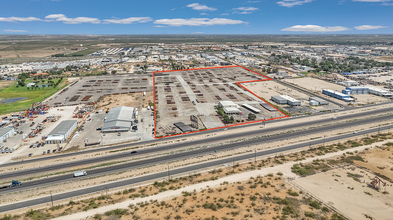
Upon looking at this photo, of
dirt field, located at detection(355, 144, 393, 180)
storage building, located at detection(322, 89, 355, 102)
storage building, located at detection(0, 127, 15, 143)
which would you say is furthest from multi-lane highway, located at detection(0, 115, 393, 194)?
storage building, located at detection(322, 89, 355, 102)

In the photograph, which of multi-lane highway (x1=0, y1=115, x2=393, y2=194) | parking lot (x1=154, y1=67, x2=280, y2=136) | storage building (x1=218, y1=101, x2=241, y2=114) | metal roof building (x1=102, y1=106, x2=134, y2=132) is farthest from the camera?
storage building (x1=218, y1=101, x2=241, y2=114)

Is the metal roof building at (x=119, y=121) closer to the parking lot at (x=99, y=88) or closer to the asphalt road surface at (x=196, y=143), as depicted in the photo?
the asphalt road surface at (x=196, y=143)

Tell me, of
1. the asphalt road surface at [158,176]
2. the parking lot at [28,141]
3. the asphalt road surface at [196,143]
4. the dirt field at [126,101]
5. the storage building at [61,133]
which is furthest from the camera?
the dirt field at [126,101]

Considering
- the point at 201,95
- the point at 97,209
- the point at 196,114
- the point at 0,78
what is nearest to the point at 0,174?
the point at 97,209

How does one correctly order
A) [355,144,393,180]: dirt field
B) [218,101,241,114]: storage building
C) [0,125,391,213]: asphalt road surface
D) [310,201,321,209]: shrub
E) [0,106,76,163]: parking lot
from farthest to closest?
[218,101,241,114]: storage building < [0,106,76,163]: parking lot < [355,144,393,180]: dirt field < [0,125,391,213]: asphalt road surface < [310,201,321,209]: shrub

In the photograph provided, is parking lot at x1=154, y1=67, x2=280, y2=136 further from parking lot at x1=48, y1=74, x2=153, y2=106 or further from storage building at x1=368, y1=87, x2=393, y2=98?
storage building at x1=368, y1=87, x2=393, y2=98

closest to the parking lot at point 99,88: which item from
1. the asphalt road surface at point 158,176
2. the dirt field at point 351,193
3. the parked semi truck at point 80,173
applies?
the parked semi truck at point 80,173

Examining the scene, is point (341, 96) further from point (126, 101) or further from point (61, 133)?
point (61, 133)

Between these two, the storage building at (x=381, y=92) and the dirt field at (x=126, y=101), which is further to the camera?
the storage building at (x=381, y=92)
